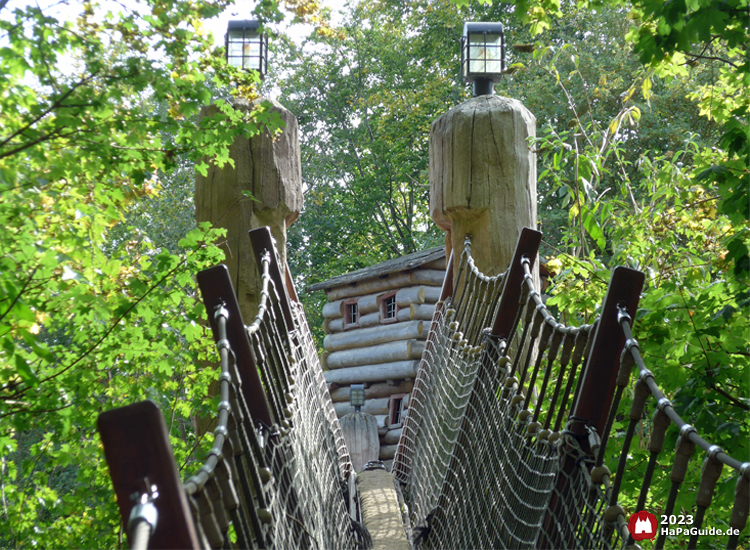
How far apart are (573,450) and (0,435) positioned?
5.54 ft

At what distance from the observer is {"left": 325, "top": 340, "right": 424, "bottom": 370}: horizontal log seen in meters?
9.96

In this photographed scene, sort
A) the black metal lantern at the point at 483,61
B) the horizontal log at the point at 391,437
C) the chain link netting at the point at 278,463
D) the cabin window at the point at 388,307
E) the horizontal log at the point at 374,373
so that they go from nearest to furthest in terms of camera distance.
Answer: the chain link netting at the point at 278,463 → the black metal lantern at the point at 483,61 → the horizontal log at the point at 374,373 → the horizontal log at the point at 391,437 → the cabin window at the point at 388,307

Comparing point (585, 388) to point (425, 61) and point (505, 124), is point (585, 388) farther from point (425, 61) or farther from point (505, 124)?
point (425, 61)

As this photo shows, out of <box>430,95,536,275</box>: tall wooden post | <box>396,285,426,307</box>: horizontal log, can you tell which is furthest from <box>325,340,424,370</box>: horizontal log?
<box>430,95,536,275</box>: tall wooden post

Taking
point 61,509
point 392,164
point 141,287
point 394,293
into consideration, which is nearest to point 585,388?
point 141,287

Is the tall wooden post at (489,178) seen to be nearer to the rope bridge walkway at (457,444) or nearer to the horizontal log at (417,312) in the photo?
the rope bridge walkway at (457,444)

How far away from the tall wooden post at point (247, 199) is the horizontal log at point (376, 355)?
7184 mm

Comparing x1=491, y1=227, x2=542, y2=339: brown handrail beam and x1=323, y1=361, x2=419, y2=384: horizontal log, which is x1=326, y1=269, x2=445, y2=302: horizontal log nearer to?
x1=323, y1=361, x2=419, y2=384: horizontal log

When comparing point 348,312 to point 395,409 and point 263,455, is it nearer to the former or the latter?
point 395,409

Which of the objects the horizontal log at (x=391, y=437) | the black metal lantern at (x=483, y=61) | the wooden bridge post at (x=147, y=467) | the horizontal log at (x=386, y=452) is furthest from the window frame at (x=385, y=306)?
the wooden bridge post at (x=147, y=467)

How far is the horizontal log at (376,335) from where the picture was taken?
9977mm

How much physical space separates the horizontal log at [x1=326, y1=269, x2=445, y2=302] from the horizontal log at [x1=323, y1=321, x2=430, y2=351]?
0.58 m

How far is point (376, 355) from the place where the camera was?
406 inches

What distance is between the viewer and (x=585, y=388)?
142cm
